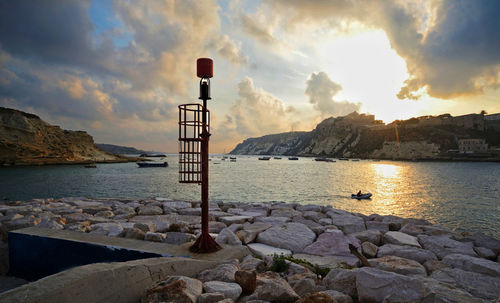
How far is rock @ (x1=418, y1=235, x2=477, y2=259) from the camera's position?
585cm

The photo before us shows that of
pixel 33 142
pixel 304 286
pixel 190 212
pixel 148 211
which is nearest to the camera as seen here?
pixel 304 286

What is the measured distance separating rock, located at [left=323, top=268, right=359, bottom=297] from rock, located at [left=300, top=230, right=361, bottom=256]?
197 centimetres

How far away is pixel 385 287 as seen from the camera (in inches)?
121

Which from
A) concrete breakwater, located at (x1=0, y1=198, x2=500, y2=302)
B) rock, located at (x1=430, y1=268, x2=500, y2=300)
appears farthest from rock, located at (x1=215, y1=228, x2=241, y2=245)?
rock, located at (x1=430, y1=268, x2=500, y2=300)

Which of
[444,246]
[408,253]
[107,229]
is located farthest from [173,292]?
[444,246]

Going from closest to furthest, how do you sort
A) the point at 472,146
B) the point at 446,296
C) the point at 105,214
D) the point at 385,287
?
1. the point at 446,296
2. the point at 385,287
3. the point at 105,214
4. the point at 472,146

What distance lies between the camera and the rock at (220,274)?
353 centimetres

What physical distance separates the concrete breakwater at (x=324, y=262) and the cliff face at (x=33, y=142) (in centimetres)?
6315

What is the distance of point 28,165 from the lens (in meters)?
55.6

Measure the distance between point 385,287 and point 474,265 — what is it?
3069 mm

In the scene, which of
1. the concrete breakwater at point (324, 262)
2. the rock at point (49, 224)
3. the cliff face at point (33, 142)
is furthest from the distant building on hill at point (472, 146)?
the cliff face at point (33, 142)

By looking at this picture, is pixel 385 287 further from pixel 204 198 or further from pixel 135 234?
pixel 135 234

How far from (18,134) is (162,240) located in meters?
73.8

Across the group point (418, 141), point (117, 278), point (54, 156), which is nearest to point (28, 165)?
point (54, 156)
